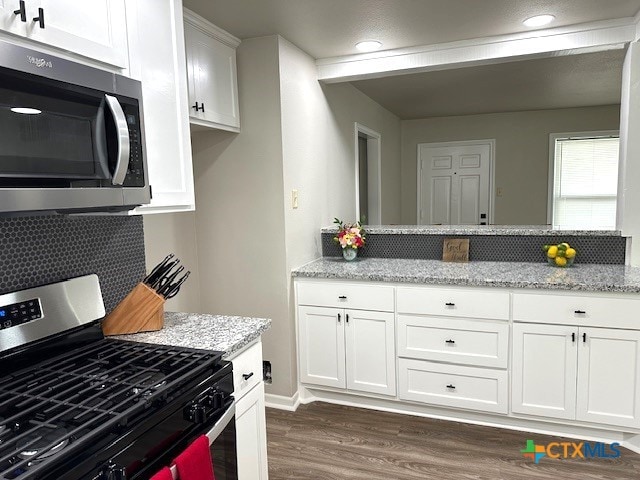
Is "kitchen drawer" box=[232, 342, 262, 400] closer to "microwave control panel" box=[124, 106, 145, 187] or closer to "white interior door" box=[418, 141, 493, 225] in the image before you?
"microwave control panel" box=[124, 106, 145, 187]

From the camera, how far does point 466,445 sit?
245 centimetres

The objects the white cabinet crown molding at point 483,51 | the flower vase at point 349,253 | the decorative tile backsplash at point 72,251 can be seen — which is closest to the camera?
the decorative tile backsplash at point 72,251

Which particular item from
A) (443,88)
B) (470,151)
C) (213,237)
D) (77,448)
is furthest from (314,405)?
(470,151)

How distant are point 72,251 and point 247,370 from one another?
76cm

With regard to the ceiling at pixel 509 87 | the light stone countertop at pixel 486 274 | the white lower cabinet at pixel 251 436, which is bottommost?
the white lower cabinet at pixel 251 436

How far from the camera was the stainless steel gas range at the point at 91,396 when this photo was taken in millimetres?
992

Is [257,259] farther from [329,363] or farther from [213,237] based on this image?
[329,363]

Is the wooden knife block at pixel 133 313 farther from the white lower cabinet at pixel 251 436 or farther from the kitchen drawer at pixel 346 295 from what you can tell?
the kitchen drawer at pixel 346 295

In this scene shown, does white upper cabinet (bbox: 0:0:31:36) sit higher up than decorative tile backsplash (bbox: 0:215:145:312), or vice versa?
white upper cabinet (bbox: 0:0:31:36)

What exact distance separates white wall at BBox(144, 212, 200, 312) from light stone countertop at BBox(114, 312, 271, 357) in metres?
0.77

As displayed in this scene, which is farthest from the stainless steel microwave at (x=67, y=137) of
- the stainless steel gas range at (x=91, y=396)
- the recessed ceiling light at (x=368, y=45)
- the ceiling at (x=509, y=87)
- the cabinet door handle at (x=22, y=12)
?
the ceiling at (x=509, y=87)

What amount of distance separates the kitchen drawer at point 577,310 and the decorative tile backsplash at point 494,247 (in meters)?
0.59

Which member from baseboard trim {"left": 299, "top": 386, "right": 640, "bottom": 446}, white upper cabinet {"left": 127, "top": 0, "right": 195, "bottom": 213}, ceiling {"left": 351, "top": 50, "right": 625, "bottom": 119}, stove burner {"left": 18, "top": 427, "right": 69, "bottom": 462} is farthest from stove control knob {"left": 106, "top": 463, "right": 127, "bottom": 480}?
ceiling {"left": 351, "top": 50, "right": 625, "bottom": 119}

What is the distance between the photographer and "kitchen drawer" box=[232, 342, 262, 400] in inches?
63.1
